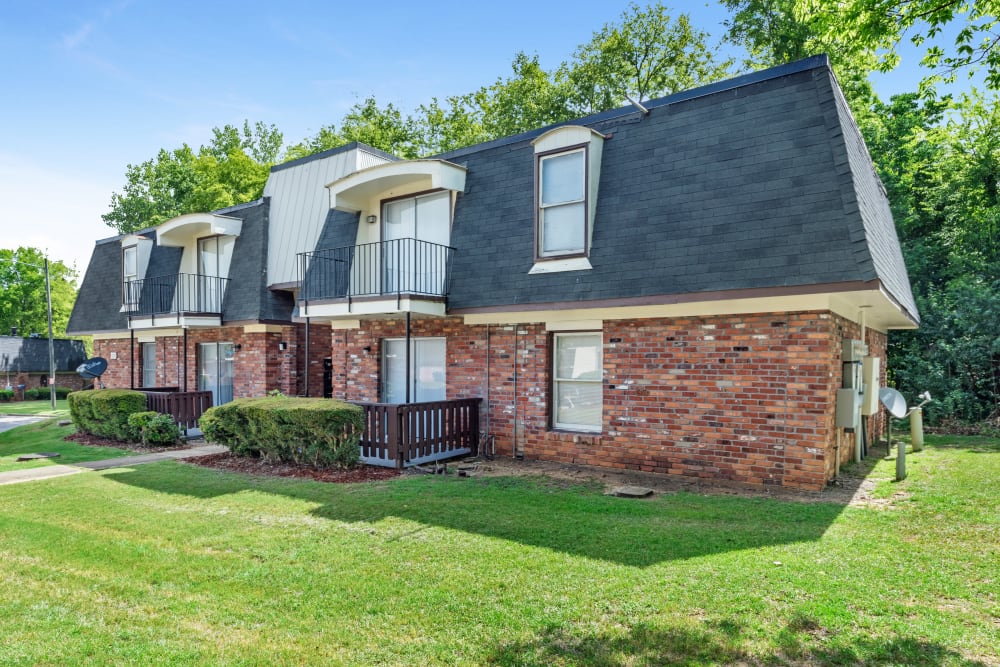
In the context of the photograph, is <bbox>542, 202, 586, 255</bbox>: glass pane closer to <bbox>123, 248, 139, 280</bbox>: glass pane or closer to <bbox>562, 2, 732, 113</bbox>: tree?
<bbox>123, 248, 139, 280</bbox>: glass pane

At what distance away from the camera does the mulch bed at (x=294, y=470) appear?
9742 mm

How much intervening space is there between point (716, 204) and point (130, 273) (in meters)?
19.4

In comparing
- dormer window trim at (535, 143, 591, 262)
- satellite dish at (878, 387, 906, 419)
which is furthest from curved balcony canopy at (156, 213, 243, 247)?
satellite dish at (878, 387, 906, 419)

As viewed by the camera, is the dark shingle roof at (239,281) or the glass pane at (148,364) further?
the glass pane at (148,364)

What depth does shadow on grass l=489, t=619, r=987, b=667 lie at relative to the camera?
12.3 feet

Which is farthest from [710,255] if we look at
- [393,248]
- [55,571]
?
[55,571]

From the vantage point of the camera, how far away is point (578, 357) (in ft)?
35.7

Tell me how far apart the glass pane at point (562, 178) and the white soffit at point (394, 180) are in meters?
2.10

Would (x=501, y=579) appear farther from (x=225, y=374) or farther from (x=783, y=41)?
(x=783, y=41)

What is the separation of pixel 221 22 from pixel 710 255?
9015mm

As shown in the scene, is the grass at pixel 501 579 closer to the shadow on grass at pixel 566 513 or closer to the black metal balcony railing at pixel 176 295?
the shadow on grass at pixel 566 513

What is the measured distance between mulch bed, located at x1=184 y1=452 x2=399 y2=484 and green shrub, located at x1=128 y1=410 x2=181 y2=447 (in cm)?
274

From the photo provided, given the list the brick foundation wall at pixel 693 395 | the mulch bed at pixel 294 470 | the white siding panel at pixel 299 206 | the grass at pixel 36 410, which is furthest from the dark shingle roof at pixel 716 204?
the grass at pixel 36 410

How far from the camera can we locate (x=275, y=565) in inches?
223
